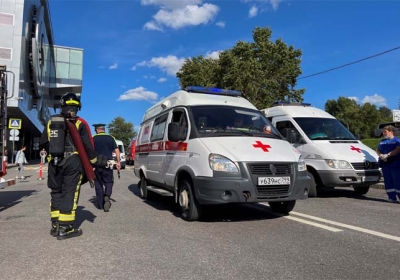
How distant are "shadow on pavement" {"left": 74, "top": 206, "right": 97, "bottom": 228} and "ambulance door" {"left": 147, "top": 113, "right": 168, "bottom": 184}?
1527mm

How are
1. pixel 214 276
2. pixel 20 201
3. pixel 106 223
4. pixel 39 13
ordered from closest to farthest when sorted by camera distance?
pixel 214 276
pixel 106 223
pixel 20 201
pixel 39 13

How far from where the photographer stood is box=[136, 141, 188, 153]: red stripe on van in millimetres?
6743

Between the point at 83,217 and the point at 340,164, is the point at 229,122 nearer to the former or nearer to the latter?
the point at 83,217

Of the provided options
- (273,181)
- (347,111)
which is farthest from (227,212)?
(347,111)

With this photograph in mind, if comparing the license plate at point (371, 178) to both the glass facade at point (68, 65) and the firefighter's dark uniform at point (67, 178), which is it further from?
the glass facade at point (68, 65)

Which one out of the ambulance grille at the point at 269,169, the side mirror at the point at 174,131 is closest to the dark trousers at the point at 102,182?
the side mirror at the point at 174,131

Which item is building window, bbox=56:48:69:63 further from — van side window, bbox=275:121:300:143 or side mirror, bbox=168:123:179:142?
side mirror, bbox=168:123:179:142

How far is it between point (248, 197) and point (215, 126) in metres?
1.55

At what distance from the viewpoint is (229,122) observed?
687 cm

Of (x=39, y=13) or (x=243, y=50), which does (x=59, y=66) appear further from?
(x=243, y=50)

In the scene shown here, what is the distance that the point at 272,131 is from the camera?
23.0ft

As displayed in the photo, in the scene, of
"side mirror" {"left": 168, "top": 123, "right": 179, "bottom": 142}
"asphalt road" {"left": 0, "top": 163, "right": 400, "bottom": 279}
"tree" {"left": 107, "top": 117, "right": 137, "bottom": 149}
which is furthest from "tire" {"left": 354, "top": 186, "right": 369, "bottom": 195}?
"tree" {"left": 107, "top": 117, "right": 137, "bottom": 149}

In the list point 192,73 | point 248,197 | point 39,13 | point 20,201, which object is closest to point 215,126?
point 248,197

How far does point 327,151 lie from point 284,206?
2802 mm
